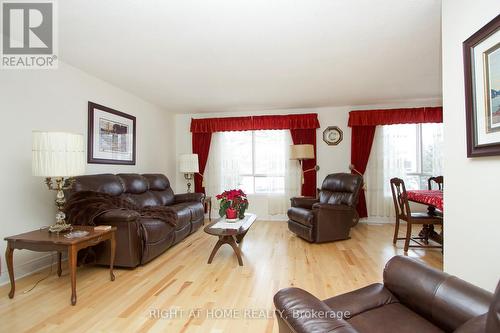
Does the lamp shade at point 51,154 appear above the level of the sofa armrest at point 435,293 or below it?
above

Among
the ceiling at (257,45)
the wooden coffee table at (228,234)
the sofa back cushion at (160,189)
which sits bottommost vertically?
the wooden coffee table at (228,234)

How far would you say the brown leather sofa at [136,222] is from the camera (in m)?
2.51

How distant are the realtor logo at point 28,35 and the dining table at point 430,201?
155 inches

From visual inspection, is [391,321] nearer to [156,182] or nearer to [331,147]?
[156,182]

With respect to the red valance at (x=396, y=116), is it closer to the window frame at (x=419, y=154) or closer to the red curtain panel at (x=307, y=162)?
the window frame at (x=419, y=154)

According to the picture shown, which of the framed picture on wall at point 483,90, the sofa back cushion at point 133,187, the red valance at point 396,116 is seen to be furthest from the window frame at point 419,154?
the sofa back cushion at point 133,187

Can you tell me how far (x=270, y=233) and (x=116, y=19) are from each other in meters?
3.37

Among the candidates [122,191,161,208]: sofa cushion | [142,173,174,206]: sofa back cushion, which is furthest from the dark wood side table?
[142,173,174,206]: sofa back cushion

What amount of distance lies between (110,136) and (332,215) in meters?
3.37

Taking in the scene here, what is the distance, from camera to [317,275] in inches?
95.0

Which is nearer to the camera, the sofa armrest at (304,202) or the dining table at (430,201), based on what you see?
the dining table at (430,201)

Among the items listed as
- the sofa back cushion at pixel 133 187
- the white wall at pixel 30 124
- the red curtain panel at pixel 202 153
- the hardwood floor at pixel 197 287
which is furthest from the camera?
the red curtain panel at pixel 202 153

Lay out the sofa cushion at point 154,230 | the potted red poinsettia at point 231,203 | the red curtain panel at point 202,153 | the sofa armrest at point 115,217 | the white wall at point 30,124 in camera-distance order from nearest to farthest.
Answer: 1. the white wall at point 30,124
2. the sofa armrest at point 115,217
3. the sofa cushion at point 154,230
4. the potted red poinsettia at point 231,203
5. the red curtain panel at point 202,153

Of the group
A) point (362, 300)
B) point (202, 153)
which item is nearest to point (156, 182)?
point (202, 153)
